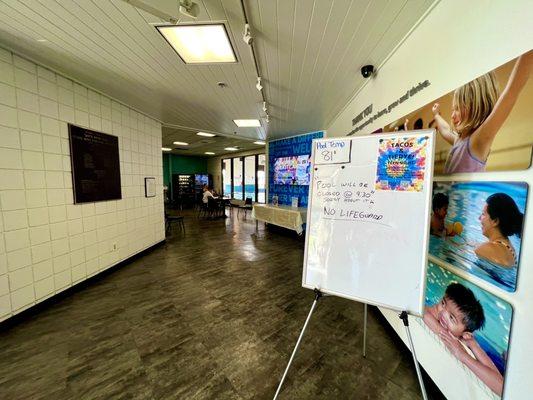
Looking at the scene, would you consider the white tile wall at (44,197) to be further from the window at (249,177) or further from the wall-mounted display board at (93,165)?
the window at (249,177)

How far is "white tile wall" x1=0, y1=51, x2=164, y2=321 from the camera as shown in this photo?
6.73 feet

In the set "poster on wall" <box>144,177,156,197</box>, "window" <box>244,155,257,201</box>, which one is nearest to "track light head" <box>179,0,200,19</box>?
"poster on wall" <box>144,177,156,197</box>

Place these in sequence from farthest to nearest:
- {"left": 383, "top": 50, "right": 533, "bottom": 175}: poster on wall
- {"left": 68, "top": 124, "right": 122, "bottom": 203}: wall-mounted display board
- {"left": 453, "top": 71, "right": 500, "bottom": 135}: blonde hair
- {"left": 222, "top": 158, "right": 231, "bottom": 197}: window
A: {"left": 222, "top": 158, "right": 231, "bottom": 197}: window, {"left": 68, "top": 124, "right": 122, "bottom": 203}: wall-mounted display board, {"left": 453, "top": 71, "right": 500, "bottom": 135}: blonde hair, {"left": 383, "top": 50, "right": 533, "bottom": 175}: poster on wall

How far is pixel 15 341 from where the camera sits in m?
1.88

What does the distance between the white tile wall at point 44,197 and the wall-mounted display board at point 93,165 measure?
9 centimetres

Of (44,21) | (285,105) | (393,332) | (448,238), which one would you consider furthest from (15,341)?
(285,105)

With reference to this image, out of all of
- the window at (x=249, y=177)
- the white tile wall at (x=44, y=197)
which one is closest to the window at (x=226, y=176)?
the window at (x=249, y=177)

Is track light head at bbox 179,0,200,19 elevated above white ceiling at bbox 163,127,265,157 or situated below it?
below

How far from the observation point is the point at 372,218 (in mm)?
1314

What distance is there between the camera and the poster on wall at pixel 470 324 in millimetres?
1005

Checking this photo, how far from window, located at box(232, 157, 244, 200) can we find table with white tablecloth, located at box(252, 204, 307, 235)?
5.31 m

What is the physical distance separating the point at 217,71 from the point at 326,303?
3.14m

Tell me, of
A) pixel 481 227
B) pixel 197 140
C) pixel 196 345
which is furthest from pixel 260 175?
pixel 481 227

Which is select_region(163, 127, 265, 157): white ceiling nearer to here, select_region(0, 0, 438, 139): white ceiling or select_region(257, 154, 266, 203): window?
select_region(257, 154, 266, 203): window
